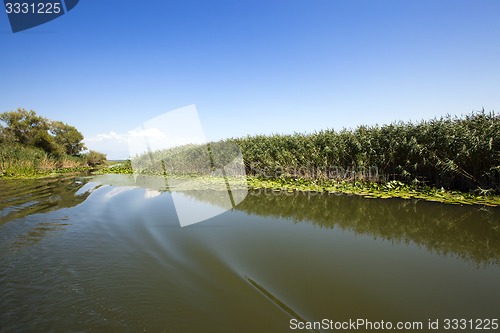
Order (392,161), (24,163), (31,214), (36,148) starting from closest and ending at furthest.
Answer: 1. (31,214)
2. (392,161)
3. (24,163)
4. (36,148)

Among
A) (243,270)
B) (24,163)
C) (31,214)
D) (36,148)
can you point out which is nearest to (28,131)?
(36,148)

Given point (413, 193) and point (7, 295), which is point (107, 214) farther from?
point (413, 193)

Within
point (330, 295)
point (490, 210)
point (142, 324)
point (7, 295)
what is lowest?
point (490, 210)

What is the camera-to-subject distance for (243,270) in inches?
164

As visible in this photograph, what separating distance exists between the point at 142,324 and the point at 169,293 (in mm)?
633

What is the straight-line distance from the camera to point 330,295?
3430mm

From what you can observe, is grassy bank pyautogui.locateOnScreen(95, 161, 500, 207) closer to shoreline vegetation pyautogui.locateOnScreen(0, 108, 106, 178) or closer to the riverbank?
the riverbank

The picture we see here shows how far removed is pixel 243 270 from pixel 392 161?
978 centimetres

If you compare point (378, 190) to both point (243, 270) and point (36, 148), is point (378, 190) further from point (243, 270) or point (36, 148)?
point (36, 148)

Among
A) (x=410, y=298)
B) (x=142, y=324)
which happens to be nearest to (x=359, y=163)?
(x=410, y=298)

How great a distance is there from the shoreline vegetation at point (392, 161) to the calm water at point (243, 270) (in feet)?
8.29

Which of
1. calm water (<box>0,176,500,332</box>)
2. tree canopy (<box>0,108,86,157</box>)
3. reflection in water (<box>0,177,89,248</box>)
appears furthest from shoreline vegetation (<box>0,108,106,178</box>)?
calm water (<box>0,176,500,332</box>)

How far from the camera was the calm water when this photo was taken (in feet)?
9.89

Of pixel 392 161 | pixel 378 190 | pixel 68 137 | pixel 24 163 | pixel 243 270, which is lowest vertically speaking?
pixel 378 190
